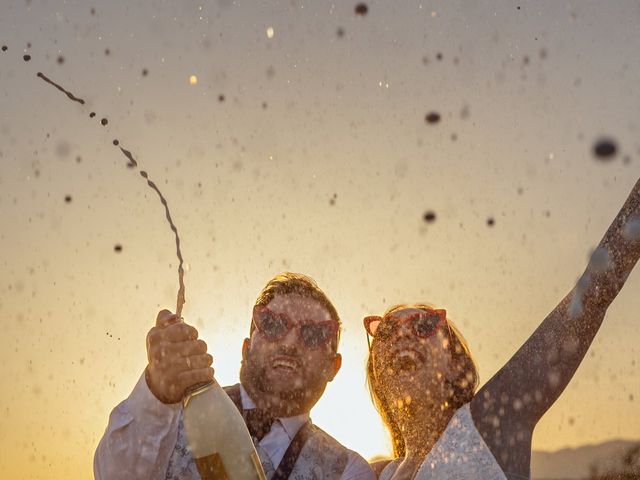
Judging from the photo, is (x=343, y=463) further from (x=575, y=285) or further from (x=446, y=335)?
(x=575, y=285)

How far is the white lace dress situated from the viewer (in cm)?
413

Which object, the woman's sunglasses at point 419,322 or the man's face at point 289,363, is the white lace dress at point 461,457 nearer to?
the woman's sunglasses at point 419,322

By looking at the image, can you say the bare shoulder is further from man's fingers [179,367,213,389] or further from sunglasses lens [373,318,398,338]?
man's fingers [179,367,213,389]

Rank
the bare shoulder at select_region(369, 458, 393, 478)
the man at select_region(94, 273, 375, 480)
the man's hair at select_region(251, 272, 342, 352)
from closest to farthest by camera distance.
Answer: the man at select_region(94, 273, 375, 480) < the bare shoulder at select_region(369, 458, 393, 478) < the man's hair at select_region(251, 272, 342, 352)

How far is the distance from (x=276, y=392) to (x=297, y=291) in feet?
2.95

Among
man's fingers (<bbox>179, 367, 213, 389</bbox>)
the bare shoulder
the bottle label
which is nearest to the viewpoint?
the bottle label

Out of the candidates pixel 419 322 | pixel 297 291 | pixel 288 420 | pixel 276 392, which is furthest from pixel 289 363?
pixel 419 322

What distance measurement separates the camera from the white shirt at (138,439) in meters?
4.08

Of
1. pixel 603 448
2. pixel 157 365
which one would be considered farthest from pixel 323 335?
pixel 603 448

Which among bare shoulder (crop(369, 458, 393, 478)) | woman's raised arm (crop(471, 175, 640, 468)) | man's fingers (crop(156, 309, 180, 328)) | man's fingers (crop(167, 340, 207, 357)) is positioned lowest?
bare shoulder (crop(369, 458, 393, 478))

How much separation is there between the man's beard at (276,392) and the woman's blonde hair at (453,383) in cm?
42

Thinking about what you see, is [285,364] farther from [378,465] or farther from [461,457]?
[461,457]

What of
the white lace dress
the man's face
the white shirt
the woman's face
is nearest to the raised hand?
the white shirt

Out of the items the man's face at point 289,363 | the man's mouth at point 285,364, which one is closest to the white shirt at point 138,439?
the man's face at point 289,363
